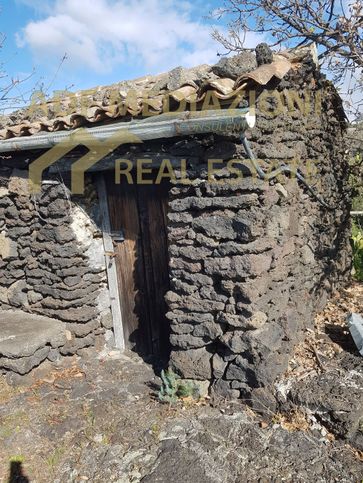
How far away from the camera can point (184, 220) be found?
137 inches

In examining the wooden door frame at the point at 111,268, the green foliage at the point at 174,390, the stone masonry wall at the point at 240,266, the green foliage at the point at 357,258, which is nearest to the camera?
the stone masonry wall at the point at 240,266

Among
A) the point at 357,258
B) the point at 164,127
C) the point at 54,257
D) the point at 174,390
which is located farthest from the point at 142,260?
the point at 357,258

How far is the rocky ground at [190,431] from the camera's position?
Result: 2.75 metres

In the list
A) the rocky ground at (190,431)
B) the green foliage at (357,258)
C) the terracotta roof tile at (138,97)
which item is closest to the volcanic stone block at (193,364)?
the rocky ground at (190,431)

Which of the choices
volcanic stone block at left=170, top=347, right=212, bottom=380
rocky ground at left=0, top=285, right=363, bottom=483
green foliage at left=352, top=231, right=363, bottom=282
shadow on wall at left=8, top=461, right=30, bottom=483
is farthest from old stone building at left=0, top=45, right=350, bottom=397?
green foliage at left=352, top=231, right=363, bottom=282

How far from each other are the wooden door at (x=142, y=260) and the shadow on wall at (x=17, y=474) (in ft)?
6.17

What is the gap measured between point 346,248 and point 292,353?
2979mm

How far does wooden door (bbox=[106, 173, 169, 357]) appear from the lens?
4.29 m

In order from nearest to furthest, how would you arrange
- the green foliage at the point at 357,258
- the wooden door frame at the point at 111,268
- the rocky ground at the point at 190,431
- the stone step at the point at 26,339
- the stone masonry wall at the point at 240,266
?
the rocky ground at the point at 190,431 < the stone masonry wall at the point at 240,266 < the stone step at the point at 26,339 < the wooden door frame at the point at 111,268 < the green foliage at the point at 357,258

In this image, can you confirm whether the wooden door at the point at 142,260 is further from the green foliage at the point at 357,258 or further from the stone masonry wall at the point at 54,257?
the green foliage at the point at 357,258

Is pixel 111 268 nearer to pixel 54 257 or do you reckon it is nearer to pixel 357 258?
pixel 54 257

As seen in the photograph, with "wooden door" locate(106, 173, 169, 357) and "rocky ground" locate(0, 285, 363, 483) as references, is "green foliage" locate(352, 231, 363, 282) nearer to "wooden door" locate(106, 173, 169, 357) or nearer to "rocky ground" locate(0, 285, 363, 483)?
"rocky ground" locate(0, 285, 363, 483)

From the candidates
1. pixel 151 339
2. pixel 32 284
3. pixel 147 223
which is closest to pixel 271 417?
pixel 151 339

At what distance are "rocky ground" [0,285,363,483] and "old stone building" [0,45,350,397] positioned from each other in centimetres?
26
